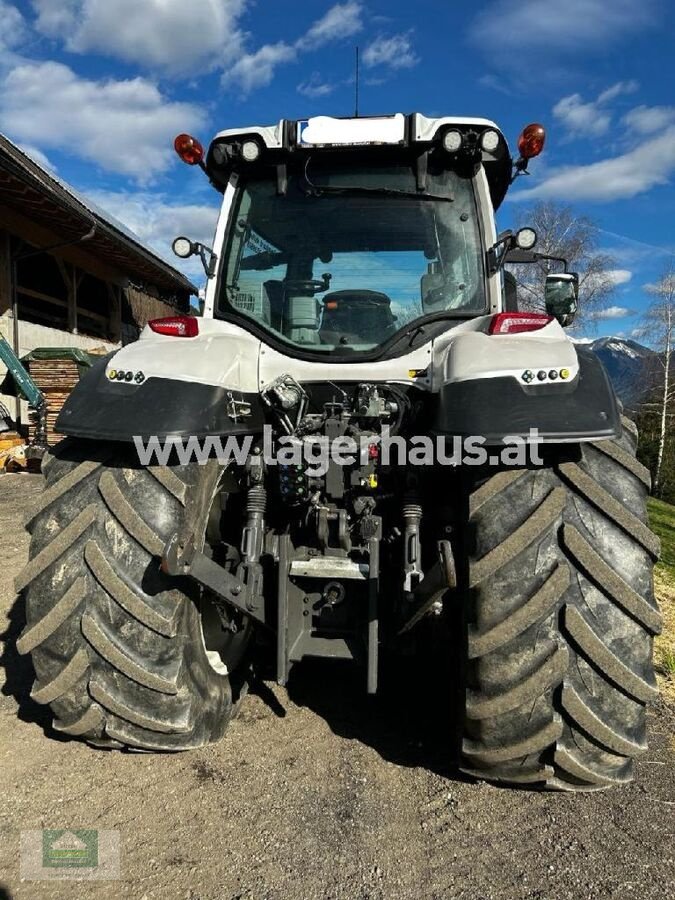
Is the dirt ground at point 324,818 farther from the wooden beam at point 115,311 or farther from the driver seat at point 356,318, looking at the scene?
the wooden beam at point 115,311

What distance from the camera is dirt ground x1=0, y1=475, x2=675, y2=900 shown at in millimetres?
1985

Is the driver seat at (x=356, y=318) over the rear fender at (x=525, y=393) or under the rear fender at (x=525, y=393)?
over

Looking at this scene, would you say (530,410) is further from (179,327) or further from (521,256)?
(179,327)

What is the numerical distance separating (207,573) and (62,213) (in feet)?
37.5

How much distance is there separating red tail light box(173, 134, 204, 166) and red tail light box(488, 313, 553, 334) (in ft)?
5.76

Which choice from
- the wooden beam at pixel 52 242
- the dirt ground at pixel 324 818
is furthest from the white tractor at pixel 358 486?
the wooden beam at pixel 52 242

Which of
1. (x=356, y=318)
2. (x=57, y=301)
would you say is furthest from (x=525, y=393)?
(x=57, y=301)

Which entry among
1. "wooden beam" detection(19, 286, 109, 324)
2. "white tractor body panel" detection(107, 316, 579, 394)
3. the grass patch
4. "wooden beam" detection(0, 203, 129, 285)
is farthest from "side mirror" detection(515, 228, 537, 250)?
"wooden beam" detection(19, 286, 109, 324)

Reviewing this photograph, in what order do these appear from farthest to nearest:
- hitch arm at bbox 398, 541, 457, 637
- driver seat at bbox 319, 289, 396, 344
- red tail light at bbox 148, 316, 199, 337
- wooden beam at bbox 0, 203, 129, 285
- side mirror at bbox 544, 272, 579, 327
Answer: wooden beam at bbox 0, 203, 129, 285
side mirror at bbox 544, 272, 579, 327
driver seat at bbox 319, 289, 396, 344
red tail light at bbox 148, 316, 199, 337
hitch arm at bbox 398, 541, 457, 637

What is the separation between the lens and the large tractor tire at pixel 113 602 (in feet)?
7.42

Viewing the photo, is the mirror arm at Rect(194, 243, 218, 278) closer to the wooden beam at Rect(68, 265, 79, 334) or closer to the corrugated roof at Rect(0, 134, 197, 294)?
the corrugated roof at Rect(0, 134, 197, 294)

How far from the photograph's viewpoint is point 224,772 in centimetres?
256

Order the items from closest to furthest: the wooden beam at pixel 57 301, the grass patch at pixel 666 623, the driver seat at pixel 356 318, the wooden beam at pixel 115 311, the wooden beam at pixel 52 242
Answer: the driver seat at pixel 356 318 < the grass patch at pixel 666 623 < the wooden beam at pixel 52 242 < the wooden beam at pixel 57 301 < the wooden beam at pixel 115 311

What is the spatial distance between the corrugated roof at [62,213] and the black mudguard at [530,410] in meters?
9.09
